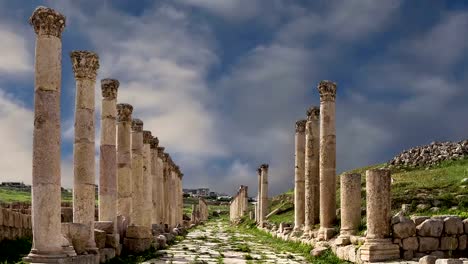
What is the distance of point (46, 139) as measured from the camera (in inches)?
561

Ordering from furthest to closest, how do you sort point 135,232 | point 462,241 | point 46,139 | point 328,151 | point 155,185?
point 155,185, point 328,151, point 135,232, point 462,241, point 46,139

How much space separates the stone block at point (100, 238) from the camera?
1859 cm

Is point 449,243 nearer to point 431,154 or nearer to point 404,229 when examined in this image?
point 404,229

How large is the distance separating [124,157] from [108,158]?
3095mm

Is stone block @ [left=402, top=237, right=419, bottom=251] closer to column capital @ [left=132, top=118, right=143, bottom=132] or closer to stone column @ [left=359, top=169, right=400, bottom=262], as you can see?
stone column @ [left=359, top=169, right=400, bottom=262]

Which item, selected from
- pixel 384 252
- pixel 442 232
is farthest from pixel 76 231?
pixel 442 232

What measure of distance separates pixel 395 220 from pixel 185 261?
21.8 ft

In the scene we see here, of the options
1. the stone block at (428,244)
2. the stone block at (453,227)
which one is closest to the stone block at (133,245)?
the stone block at (428,244)

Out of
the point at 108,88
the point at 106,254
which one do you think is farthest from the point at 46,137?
the point at 108,88

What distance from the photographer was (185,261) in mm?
19312

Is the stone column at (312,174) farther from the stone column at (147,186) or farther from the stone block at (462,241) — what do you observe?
the stone block at (462,241)

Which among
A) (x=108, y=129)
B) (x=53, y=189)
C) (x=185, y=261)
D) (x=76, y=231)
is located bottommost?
(x=185, y=261)

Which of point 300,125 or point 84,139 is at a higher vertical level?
point 300,125

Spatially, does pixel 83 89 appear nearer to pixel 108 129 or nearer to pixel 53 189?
pixel 108 129
